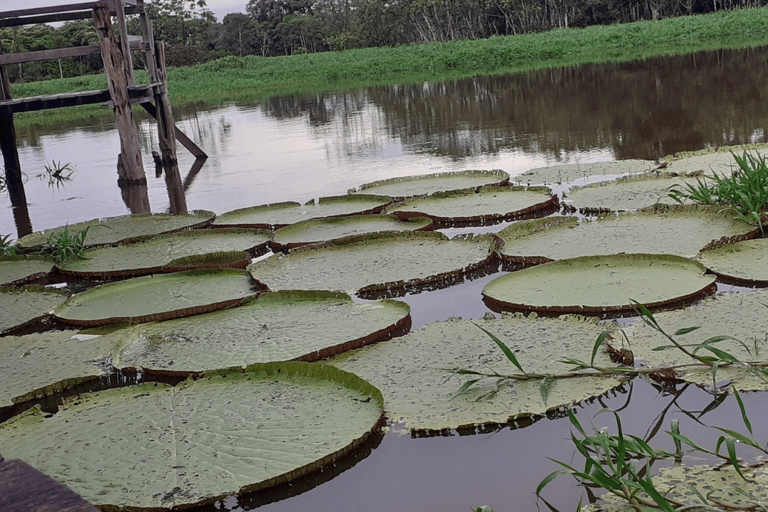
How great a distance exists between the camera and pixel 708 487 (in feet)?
5.62

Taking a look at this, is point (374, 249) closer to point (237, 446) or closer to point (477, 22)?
point (237, 446)

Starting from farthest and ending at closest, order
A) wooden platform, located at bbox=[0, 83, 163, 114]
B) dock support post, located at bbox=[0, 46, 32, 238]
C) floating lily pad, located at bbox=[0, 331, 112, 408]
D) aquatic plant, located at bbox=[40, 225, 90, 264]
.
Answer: dock support post, located at bbox=[0, 46, 32, 238] < wooden platform, located at bbox=[0, 83, 163, 114] < aquatic plant, located at bbox=[40, 225, 90, 264] < floating lily pad, located at bbox=[0, 331, 112, 408]

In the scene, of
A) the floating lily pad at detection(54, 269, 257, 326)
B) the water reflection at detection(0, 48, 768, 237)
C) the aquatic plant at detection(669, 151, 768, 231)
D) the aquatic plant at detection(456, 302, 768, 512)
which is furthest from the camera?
the water reflection at detection(0, 48, 768, 237)

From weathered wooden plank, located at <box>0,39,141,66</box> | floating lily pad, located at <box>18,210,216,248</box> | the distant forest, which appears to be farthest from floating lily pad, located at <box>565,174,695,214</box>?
the distant forest

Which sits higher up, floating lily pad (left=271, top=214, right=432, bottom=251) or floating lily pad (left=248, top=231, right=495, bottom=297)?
floating lily pad (left=271, top=214, right=432, bottom=251)

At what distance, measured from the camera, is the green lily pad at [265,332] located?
2783 millimetres

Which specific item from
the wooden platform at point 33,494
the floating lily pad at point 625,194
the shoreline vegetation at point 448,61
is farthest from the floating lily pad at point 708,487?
the shoreline vegetation at point 448,61

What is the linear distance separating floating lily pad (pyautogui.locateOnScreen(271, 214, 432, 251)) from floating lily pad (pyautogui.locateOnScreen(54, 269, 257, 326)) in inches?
23.6

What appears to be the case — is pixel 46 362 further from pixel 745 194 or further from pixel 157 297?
pixel 745 194

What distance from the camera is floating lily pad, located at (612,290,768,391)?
7.28 feet

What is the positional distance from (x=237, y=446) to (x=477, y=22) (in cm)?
3852

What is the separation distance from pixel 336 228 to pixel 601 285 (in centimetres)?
185

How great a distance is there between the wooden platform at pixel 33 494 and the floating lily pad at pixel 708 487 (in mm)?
977

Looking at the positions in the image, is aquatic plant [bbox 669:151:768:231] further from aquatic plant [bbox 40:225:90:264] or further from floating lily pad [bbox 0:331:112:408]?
aquatic plant [bbox 40:225:90:264]
